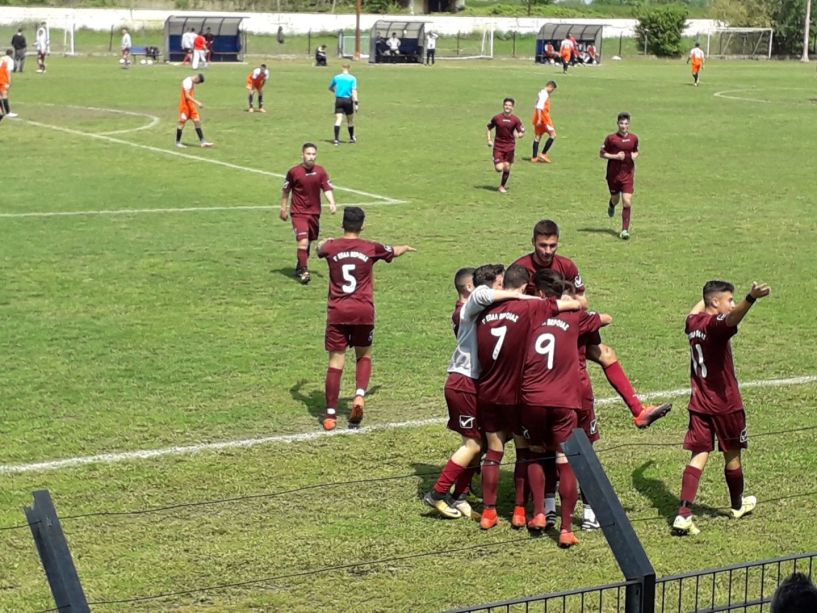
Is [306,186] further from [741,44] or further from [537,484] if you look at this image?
[741,44]

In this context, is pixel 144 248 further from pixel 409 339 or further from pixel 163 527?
pixel 163 527

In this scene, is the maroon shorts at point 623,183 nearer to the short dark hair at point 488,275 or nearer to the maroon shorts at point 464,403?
the short dark hair at point 488,275

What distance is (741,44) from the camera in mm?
95062

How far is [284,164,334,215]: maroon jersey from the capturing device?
18281 millimetres

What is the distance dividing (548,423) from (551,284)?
3.53ft

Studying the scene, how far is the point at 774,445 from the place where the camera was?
37.2 ft

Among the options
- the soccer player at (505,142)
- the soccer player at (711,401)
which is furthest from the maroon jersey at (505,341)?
the soccer player at (505,142)

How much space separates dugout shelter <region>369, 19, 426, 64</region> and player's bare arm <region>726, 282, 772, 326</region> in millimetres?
67247

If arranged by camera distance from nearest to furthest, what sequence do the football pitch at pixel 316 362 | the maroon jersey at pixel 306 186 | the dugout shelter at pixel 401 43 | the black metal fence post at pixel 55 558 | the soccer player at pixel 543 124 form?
1. the black metal fence post at pixel 55 558
2. the football pitch at pixel 316 362
3. the maroon jersey at pixel 306 186
4. the soccer player at pixel 543 124
5. the dugout shelter at pixel 401 43

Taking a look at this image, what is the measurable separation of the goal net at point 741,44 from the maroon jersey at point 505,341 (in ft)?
293

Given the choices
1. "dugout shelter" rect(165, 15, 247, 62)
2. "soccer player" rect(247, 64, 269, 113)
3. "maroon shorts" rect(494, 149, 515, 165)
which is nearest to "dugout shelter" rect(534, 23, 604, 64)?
"dugout shelter" rect(165, 15, 247, 62)

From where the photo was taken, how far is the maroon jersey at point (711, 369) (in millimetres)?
9312

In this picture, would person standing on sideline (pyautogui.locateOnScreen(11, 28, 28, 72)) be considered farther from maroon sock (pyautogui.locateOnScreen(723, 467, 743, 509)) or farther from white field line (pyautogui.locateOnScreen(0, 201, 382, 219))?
maroon sock (pyautogui.locateOnScreen(723, 467, 743, 509))

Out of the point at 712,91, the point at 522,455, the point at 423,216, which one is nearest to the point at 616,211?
the point at 423,216
